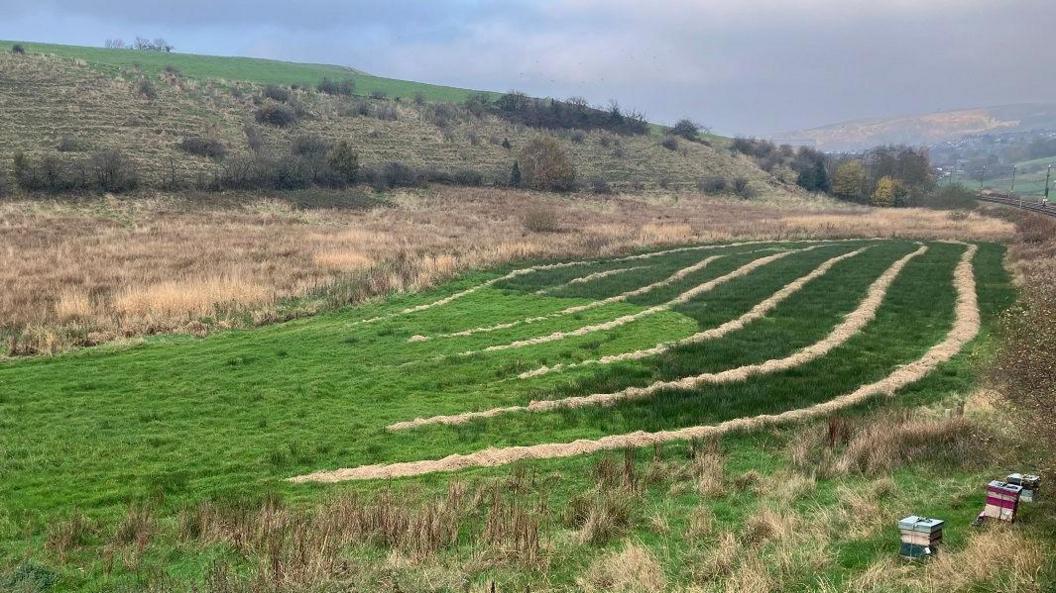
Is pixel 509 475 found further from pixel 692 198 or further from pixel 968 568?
pixel 692 198

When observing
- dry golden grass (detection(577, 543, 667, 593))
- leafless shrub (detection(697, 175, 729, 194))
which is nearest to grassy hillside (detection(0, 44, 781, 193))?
leafless shrub (detection(697, 175, 729, 194))

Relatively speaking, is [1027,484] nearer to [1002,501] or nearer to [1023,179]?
[1002,501]

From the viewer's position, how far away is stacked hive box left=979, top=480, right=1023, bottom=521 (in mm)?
7848

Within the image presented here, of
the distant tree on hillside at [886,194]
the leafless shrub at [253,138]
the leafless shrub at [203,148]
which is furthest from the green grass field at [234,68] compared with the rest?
the distant tree on hillside at [886,194]

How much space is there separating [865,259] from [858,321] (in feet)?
49.4

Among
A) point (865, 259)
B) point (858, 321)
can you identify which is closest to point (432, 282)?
point (858, 321)

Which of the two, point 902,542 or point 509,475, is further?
point 509,475

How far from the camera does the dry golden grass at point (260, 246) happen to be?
901 inches

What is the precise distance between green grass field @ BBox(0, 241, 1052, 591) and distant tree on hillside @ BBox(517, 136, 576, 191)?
164 ft

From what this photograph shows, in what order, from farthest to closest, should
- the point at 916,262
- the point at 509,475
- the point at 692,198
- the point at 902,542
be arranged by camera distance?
the point at 692,198
the point at 916,262
the point at 509,475
the point at 902,542

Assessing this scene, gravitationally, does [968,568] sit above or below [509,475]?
above

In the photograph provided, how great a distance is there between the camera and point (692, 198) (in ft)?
274

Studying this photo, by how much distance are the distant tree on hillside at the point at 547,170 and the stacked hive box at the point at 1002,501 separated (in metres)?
67.7

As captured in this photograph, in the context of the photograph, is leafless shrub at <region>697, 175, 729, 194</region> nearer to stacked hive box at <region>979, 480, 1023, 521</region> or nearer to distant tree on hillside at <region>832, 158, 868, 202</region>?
distant tree on hillside at <region>832, 158, 868, 202</region>
